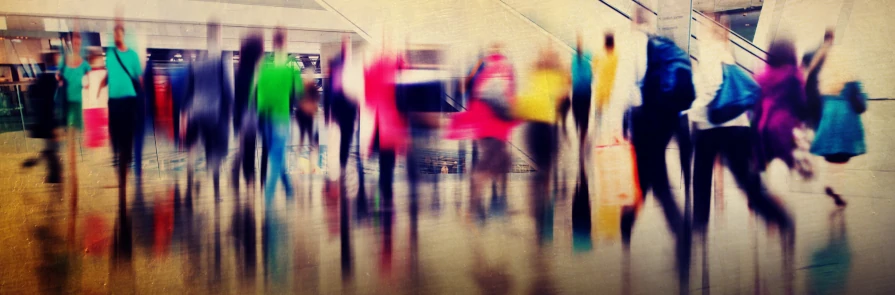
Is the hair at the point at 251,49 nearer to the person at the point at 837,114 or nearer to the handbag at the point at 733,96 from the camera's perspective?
the handbag at the point at 733,96

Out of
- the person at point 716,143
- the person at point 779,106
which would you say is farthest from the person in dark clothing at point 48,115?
the person at point 779,106

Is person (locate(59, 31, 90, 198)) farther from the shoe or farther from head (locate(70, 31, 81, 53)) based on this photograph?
the shoe

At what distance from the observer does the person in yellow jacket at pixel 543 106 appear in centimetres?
311

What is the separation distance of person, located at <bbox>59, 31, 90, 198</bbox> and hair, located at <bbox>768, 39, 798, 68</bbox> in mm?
3580

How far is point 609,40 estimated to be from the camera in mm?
3209

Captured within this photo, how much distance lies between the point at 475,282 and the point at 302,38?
1520mm

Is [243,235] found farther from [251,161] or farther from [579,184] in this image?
[579,184]

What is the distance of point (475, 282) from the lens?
3.13 meters

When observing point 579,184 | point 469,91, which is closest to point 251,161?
point 469,91

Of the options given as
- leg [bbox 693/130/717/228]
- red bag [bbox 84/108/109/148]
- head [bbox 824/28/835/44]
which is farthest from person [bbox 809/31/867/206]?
red bag [bbox 84/108/109/148]

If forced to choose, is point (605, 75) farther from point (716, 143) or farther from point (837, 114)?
point (837, 114)

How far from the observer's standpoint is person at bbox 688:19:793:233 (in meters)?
3.36

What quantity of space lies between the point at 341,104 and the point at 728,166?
2.25 meters

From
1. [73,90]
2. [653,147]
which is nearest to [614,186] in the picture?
[653,147]
